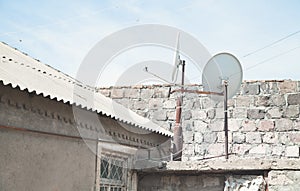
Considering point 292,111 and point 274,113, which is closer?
point 292,111

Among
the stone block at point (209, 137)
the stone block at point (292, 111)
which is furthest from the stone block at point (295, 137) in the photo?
the stone block at point (209, 137)

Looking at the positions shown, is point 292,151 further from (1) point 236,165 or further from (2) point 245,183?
(1) point 236,165

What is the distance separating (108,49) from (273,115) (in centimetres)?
370

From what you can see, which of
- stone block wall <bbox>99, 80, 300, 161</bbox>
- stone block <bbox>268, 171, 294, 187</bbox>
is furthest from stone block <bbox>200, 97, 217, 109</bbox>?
stone block <bbox>268, 171, 294, 187</bbox>

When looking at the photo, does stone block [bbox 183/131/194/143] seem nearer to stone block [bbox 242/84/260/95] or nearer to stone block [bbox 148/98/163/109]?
stone block [bbox 148/98/163/109]

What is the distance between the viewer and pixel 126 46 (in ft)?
25.8

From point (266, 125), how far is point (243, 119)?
1.60ft

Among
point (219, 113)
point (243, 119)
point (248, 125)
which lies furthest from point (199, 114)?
point (248, 125)

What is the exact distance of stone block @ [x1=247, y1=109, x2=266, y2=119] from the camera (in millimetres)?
8180

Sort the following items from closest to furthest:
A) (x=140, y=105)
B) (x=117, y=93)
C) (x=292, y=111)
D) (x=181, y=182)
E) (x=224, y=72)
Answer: (x=181, y=182) < (x=224, y=72) < (x=292, y=111) < (x=140, y=105) < (x=117, y=93)

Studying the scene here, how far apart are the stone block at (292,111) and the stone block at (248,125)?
685 millimetres

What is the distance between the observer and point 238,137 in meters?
8.24

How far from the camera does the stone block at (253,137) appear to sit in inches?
319

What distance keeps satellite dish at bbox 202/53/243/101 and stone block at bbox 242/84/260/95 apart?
1763 mm
